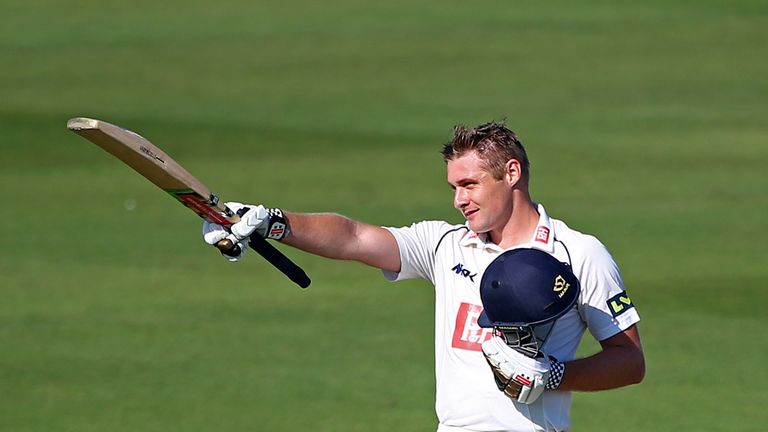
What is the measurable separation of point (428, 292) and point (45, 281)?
3.58 m

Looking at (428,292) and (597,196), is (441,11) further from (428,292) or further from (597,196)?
(428,292)

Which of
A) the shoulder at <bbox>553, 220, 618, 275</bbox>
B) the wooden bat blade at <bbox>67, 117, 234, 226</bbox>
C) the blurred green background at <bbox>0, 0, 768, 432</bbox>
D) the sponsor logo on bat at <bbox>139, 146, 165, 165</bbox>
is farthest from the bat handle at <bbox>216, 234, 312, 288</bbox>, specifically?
the blurred green background at <bbox>0, 0, 768, 432</bbox>

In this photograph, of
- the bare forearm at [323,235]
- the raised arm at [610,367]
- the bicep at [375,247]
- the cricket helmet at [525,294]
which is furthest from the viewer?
the bicep at [375,247]

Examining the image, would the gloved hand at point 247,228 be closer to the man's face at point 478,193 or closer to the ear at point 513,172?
the man's face at point 478,193

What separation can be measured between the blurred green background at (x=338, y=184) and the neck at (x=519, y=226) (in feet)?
12.1

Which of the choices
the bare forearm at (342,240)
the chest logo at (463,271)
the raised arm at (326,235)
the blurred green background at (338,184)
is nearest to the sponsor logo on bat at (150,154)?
the raised arm at (326,235)

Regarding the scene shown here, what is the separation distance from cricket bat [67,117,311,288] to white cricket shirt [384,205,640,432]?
84 cm

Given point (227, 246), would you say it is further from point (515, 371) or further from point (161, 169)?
point (515, 371)

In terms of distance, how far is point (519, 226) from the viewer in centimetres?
650

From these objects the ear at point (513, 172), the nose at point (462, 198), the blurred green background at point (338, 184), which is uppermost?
the blurred green background at point (338, 184)

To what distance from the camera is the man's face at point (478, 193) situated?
6363 millimetres

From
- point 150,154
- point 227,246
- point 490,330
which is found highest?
point 150,154

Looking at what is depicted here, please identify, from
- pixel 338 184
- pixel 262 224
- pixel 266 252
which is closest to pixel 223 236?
pixel 262 224

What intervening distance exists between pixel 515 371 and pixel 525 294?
0.33 metres
